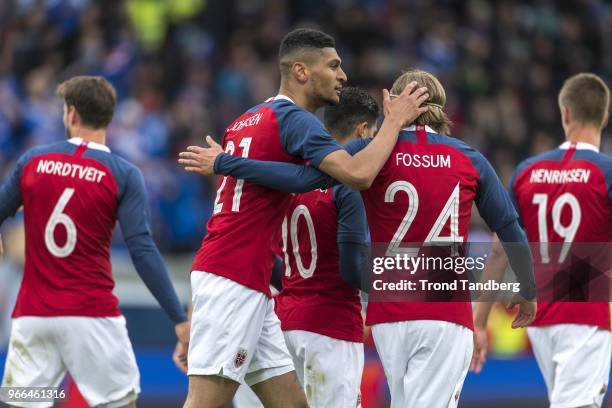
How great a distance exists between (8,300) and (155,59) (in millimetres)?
5566

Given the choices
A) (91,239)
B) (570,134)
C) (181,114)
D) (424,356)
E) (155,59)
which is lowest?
(424,356)

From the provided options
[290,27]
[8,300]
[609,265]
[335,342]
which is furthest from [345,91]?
[290,27]

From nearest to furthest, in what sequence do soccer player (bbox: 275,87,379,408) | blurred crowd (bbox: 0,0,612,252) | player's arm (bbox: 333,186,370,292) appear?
player's arm (bbox: 333,186,370,292) < soccer player (bbox: 275,87,379,408) < blurred crowd (bbox: 0,0,612,252)

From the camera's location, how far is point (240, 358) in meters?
6.12

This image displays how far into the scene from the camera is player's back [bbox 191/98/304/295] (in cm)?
621

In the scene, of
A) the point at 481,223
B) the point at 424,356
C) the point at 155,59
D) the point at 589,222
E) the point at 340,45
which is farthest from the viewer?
the point at 340,45

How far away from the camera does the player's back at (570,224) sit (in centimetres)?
739

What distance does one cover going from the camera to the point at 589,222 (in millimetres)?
7387

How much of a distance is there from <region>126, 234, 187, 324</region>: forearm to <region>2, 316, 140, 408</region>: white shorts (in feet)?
1.40

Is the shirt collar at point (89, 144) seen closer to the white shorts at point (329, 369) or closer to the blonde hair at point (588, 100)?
the white shorts at point (329, 369)

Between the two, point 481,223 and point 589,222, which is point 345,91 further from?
point 481,223

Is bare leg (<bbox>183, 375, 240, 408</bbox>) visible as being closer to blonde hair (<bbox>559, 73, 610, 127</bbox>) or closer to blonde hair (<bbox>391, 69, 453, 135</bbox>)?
blonde hair (<bbox>391, 69, 453, 135</bbox>)

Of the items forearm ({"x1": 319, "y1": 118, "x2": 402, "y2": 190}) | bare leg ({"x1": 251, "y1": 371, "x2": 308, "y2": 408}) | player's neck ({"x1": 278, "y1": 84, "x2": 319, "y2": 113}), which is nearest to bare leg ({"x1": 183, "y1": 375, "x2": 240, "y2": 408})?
bare leg ({"x1": 251, "y1": 371, "x2": 308, "y2": 408})

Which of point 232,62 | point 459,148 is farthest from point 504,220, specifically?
point 232,62
